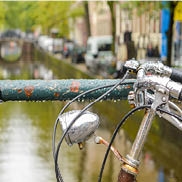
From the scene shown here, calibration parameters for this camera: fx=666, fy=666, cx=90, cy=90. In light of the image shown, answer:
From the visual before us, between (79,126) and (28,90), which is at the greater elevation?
(79,126)

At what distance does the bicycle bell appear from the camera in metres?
2.48

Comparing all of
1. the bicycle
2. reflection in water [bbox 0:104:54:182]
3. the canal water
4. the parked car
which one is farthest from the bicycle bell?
the parked car

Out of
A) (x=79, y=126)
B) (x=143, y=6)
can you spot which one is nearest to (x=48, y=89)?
(x=79, y=126)

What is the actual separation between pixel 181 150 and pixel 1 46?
2381 inches

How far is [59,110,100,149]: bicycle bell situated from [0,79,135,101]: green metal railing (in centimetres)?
129

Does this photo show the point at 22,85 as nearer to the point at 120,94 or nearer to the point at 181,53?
the point at 120,94

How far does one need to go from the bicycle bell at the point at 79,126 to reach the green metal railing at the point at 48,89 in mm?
1293

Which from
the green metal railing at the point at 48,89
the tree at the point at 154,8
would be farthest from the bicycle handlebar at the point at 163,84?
the tree at the point at 154,8

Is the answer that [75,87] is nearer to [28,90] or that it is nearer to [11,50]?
[28,90]

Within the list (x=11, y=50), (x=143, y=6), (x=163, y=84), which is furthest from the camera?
(x=11, y=50)

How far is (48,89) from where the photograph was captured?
3.90 metres

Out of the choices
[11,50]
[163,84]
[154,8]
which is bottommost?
[11,50]

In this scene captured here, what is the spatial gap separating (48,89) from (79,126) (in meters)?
1.44

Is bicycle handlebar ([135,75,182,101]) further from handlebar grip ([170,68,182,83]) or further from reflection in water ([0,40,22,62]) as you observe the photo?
reflection in water ([0,40,22,62])
